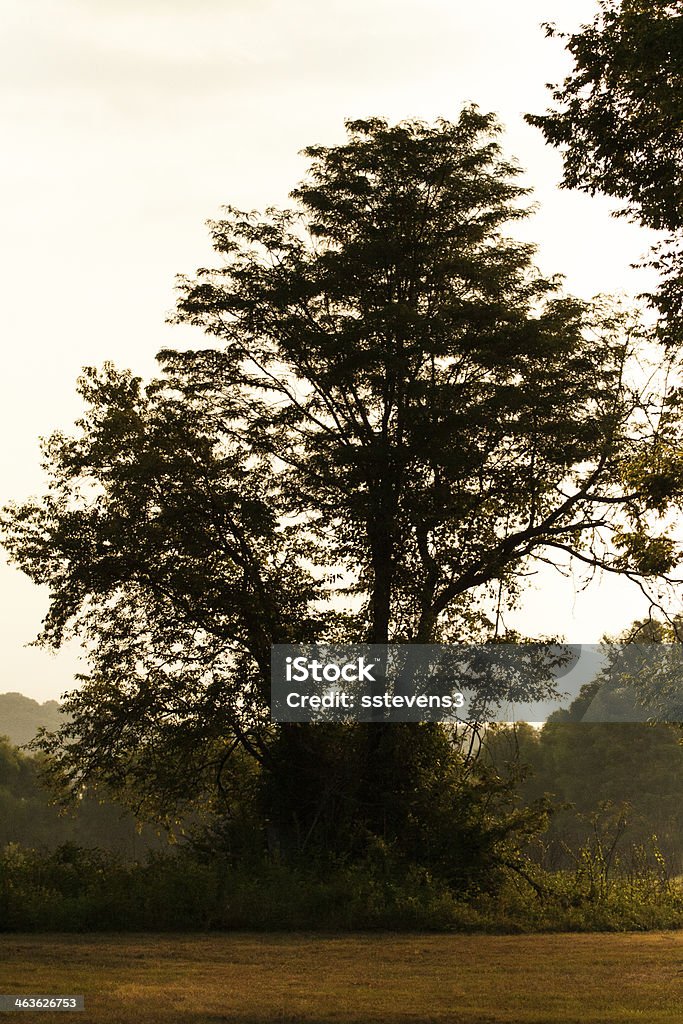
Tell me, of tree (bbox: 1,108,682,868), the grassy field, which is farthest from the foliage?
the grassy field

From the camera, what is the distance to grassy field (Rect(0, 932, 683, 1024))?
28.2 feet

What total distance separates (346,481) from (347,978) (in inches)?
418

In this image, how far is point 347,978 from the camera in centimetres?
1064

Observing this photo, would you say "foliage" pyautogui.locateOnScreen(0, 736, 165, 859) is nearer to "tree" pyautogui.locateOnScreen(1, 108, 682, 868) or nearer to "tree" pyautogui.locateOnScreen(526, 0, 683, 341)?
"tree" pyautogui.locateOnScreen(1, 108, 682, 868)

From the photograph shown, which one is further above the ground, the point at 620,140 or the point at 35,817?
the point at 620,140

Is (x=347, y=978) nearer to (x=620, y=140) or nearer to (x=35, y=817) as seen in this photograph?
(x=620, y=140)

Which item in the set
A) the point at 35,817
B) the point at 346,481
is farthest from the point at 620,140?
the point at 35,817

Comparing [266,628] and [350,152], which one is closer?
[266,628]

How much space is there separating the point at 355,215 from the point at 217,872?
11.9m

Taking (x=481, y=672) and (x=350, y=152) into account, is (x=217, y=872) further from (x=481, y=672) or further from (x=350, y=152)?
(x=350, y=152)

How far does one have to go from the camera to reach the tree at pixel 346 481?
19656 mm

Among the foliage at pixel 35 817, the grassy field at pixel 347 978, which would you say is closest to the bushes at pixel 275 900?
the grassy field at pixel 347 978

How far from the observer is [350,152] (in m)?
21.5

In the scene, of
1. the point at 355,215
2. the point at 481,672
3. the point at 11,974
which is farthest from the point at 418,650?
the point at 11,974
